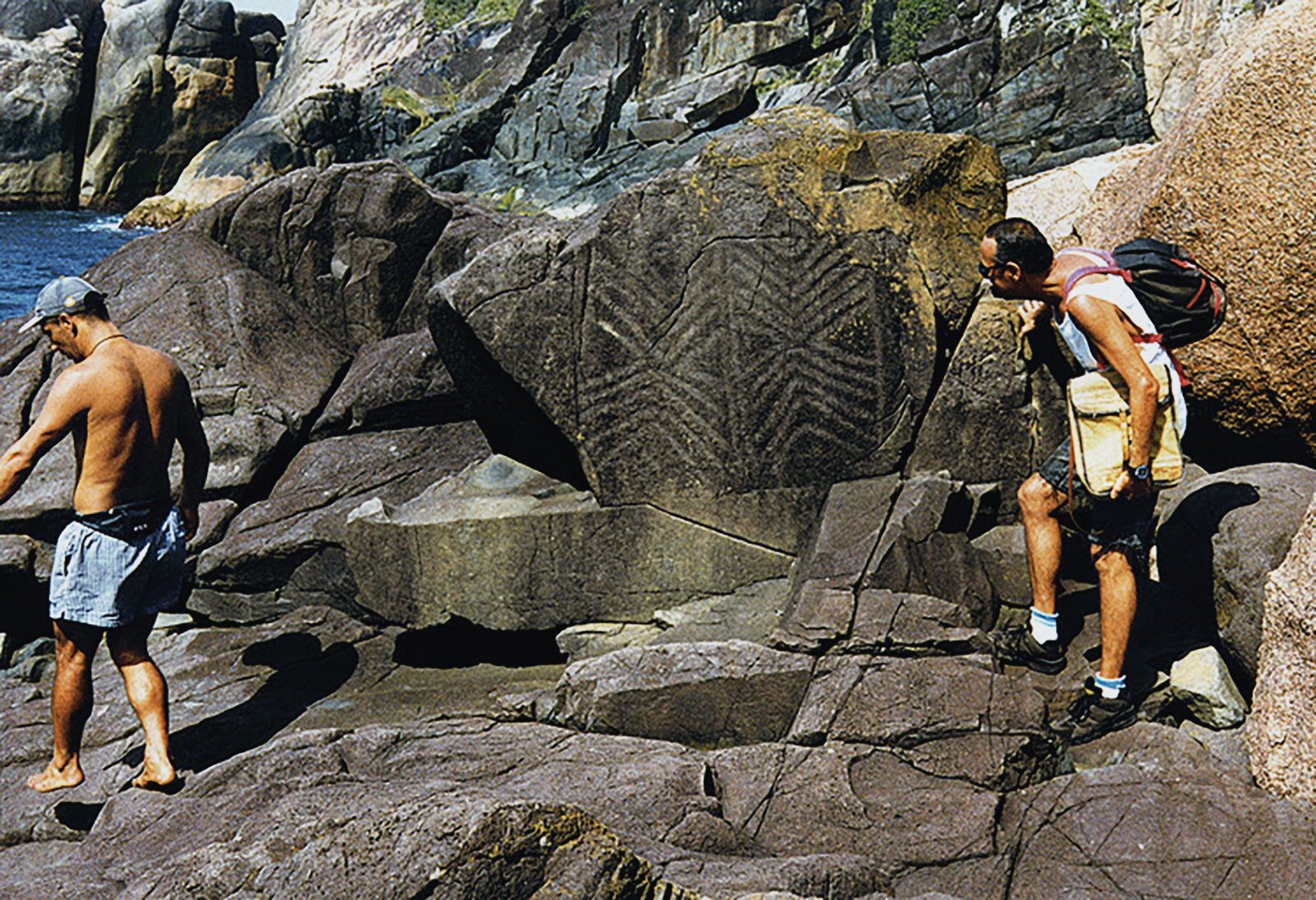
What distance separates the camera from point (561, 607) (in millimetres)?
6211

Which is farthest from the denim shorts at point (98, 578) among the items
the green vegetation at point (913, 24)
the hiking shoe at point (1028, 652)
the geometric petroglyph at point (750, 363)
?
the green vegetation at point (913, 24)

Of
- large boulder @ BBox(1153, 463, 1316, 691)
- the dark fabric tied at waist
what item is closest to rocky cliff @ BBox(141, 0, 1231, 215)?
large boulder @ BBox(1153, 463, 1316, 691)

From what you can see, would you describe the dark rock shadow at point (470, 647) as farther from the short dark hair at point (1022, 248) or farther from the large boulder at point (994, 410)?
the short dark hair at point (1022, 248)

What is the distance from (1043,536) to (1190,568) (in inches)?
32.5

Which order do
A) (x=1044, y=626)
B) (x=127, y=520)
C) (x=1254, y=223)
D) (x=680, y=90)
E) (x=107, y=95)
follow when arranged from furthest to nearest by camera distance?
(x=107, y=95)
(x=680, y=90)
(x=1254, y=223)
(x=127, y=520)
(x=1044, y=626)

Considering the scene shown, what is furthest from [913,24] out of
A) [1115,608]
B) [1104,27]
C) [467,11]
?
[1115,608]

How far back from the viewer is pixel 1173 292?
482 cm

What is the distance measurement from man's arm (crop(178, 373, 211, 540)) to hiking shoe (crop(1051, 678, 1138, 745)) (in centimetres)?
414

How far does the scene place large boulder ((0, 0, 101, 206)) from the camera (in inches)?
1893

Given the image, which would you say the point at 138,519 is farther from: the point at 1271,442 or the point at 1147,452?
the point at 1271,442

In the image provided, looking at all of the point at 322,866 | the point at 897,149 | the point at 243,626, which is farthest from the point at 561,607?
the point at 322,866

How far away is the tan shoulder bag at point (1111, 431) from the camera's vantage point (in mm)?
4480

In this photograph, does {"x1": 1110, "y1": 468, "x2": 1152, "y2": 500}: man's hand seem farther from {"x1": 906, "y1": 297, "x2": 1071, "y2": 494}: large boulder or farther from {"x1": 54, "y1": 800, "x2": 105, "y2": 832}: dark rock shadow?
{"x1": 54, "y1": 800, "x2": 105, "y2": 832}: dark rock shadow

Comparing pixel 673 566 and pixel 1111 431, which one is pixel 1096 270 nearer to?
pixel 1111 431
